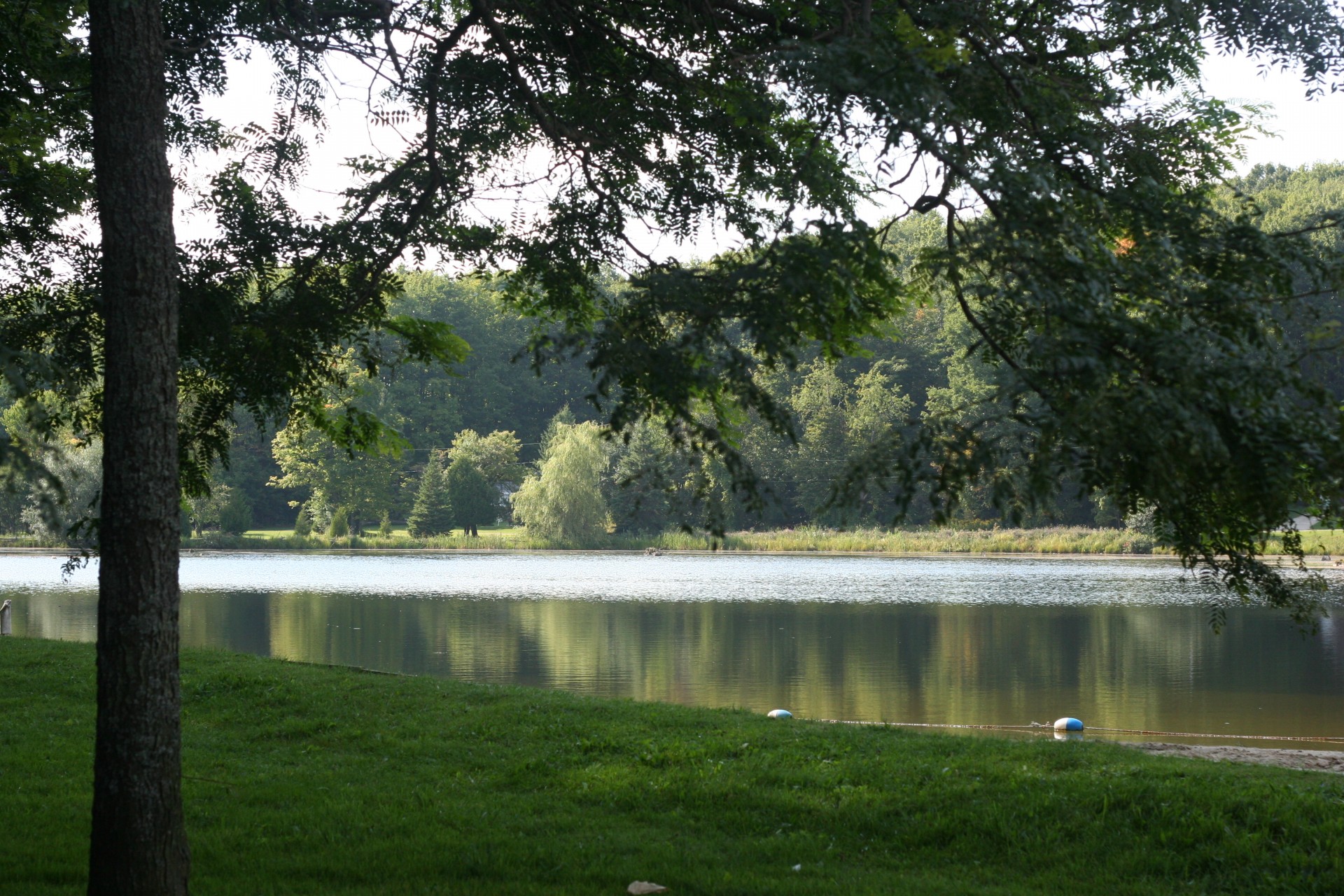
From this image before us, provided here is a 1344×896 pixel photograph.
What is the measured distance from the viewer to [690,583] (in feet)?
112

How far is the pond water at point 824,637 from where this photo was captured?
15000mm

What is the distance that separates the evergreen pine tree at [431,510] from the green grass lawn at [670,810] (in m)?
52.1

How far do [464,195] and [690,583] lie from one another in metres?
27.2

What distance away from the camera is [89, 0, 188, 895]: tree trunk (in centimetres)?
453

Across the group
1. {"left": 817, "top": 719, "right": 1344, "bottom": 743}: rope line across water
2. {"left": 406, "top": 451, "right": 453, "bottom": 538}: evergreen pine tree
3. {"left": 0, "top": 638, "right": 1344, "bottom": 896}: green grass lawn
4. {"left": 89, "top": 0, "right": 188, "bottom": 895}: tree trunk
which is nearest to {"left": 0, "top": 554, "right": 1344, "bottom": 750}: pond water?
{"left": 817, "top": 719, "right": 1344, "bottom": 743}: rope line across water

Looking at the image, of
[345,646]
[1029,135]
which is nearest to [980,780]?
[1029,135]

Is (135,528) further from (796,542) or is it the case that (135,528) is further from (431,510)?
(431,510)

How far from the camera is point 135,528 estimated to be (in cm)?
454

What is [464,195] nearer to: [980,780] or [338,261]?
[338,261]

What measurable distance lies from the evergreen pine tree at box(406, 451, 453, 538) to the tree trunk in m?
57.2

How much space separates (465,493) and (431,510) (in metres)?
2.01

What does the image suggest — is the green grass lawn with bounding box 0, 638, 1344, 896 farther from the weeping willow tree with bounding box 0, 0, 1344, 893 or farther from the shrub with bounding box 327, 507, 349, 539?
the shrub with bounding box 327, 507, 349, 539

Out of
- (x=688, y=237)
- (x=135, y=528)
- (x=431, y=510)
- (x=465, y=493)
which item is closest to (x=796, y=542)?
(x=465, y=493)

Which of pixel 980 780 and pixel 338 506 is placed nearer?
pixel 980 780
